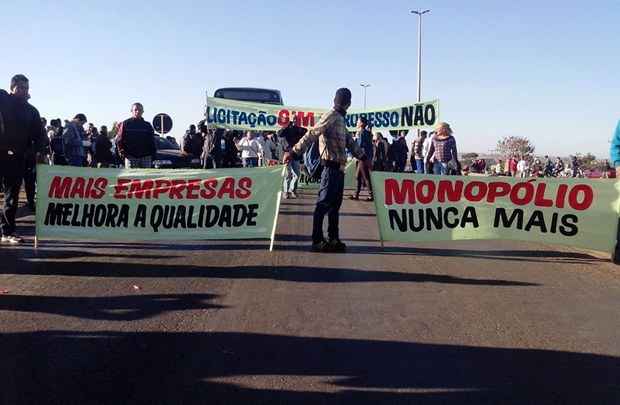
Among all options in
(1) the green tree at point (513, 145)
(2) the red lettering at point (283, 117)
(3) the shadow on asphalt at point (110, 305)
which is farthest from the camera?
(1) the green tree at point (513, 145)

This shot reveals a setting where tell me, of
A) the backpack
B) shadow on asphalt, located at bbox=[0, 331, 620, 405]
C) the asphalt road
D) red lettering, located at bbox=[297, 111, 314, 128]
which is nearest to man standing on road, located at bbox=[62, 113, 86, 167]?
red lettering, located at bbox=[297, 111, 314, 128]

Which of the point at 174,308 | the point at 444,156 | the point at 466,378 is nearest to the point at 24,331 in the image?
the point at 174,308

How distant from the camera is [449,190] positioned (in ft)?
27.0

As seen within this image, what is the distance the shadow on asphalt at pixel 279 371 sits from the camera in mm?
3707

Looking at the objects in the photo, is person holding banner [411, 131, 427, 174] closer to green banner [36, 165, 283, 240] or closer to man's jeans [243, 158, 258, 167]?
man's jeans [243, 158, 258, 167]

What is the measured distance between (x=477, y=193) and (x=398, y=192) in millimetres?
939

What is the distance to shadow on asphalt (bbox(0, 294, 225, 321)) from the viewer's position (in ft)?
17.4

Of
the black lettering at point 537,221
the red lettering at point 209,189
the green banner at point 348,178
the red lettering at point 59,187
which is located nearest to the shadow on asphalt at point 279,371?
the red lettering at point 209,189

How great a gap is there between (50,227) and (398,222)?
13.4ft

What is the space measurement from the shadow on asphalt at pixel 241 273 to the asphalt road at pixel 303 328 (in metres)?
0.02

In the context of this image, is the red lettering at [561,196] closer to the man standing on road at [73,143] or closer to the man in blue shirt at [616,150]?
the man in blue shirt at [616,150]

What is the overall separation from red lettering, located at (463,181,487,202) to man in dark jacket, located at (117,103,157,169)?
15.7 feet

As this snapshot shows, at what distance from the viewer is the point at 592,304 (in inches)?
233

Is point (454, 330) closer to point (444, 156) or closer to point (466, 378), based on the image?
point (466, 378)
